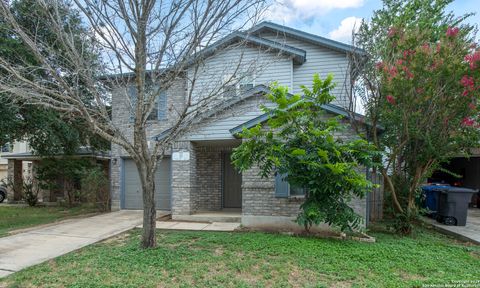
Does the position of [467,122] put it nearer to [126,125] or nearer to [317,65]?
[317,65]

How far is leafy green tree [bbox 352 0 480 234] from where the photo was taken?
6.73 metres

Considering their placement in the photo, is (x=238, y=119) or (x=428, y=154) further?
(x=238, y=119)

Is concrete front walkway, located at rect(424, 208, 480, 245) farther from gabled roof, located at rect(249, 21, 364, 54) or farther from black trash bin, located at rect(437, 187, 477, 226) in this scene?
gabled roof, located at rect(249, 21, 364, 54)

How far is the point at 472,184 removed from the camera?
1553cm

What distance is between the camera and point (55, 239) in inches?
297

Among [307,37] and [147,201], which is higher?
[307,37]

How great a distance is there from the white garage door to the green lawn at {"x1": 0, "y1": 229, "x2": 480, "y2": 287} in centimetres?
495

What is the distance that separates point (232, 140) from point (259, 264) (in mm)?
5154

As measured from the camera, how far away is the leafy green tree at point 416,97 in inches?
265

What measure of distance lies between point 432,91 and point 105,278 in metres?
7.88

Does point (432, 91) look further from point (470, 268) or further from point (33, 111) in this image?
point (33, 111)

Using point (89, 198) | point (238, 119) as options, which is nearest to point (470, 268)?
point (238, 119)

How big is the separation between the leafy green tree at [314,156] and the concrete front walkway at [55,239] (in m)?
4.48

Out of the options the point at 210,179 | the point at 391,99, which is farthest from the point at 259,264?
the point at 210,179
